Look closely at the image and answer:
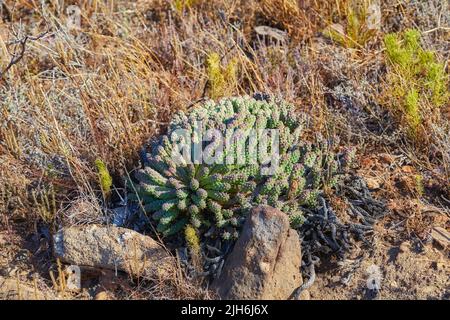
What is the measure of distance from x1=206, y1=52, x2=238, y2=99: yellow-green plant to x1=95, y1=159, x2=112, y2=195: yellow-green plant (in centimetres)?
103

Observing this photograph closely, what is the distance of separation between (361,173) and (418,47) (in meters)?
1.19

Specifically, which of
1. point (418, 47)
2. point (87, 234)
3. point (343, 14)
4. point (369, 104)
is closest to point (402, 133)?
point (369, 104)

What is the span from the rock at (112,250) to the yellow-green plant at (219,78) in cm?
133

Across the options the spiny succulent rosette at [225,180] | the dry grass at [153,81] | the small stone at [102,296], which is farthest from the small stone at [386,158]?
the small stone at [102,296]

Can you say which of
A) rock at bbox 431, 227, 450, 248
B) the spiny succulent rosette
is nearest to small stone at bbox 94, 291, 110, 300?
the spiny succulent rosette

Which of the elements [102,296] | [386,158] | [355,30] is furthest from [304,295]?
[355,30]

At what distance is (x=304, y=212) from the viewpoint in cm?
393

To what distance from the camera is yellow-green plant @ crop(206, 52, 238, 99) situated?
469 cm

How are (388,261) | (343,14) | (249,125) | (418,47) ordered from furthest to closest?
(343,14)
(418,47)
(249,125)
(388,261)

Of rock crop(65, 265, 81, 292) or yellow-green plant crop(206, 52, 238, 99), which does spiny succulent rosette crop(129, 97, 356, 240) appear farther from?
yellow-green plant crop(206, 52, 238, 99)

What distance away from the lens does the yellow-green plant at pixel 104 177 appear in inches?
159

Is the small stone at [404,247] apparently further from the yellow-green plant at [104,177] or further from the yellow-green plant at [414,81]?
the yellow-green plant at [104,177]

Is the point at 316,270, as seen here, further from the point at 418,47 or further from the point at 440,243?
the point at 418,47

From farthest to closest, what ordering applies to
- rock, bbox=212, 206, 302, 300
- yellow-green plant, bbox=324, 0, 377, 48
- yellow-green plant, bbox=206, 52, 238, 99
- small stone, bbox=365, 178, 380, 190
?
1. yellow-green plant, bbox=324, 0, 377, 48
2. yellow-green plant, bbox=206, 52, 238, 99
3. small stone, bbox=365, 178, 380, 190
4. rock, bbox=212, 206, 302, 300
